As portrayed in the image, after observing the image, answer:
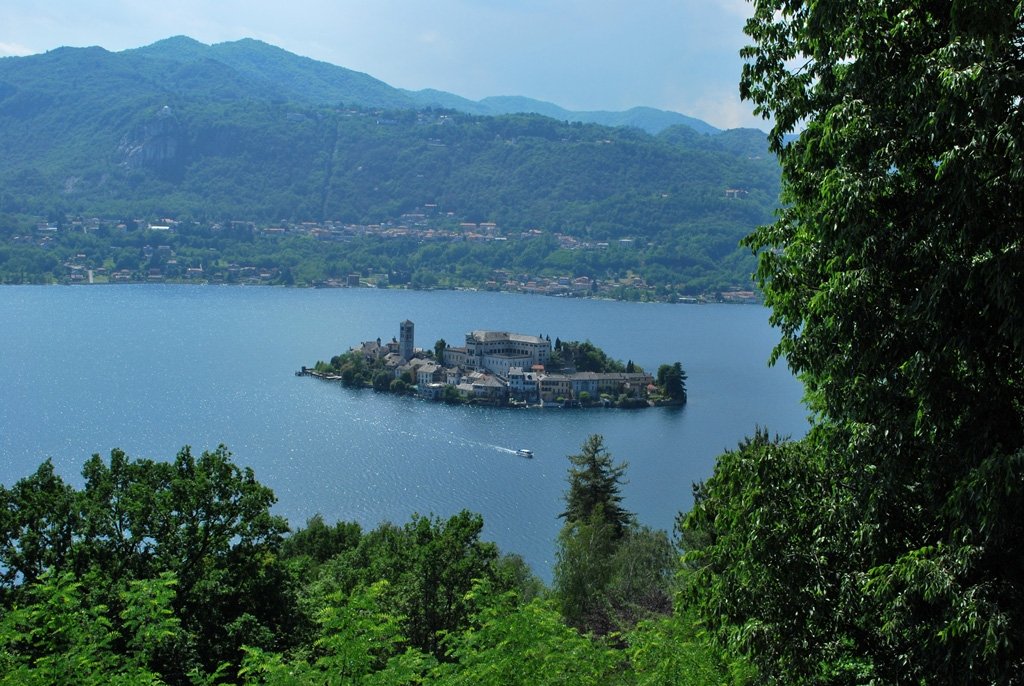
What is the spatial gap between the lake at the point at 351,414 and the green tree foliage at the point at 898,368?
16891 millimetres

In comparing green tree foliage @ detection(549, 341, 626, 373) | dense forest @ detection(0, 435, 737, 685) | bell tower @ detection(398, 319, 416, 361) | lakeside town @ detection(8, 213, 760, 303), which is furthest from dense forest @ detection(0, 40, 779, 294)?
dense forest @ detection(0, 435, 737, 685)

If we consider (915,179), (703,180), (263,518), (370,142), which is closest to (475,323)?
(263,518)

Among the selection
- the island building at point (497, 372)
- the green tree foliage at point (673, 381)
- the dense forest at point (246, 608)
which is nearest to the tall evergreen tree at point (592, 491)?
the dense forest at point (246, 608)

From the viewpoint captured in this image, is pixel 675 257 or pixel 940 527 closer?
pixel 940 527

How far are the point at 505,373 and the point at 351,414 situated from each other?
913cm

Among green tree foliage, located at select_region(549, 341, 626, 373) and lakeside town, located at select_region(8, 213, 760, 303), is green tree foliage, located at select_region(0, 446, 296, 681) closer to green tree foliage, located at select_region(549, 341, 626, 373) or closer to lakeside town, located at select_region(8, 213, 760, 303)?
green tree foliage, located at select_region(549, 341, 626, 373)

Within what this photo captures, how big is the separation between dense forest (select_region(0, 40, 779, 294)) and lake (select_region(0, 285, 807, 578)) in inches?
1088

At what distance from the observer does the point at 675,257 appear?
94.4 m

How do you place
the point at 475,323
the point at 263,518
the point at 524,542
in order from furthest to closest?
the point at 475,323 → the point at 524,542 → the point at 263,518

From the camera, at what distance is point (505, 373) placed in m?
44.2

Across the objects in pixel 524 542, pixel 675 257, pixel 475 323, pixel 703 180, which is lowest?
pixel 524 542

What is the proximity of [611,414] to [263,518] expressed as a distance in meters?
31.9

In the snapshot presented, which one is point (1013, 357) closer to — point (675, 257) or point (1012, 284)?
point (1012, 284)

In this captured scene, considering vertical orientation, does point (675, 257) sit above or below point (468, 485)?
above
